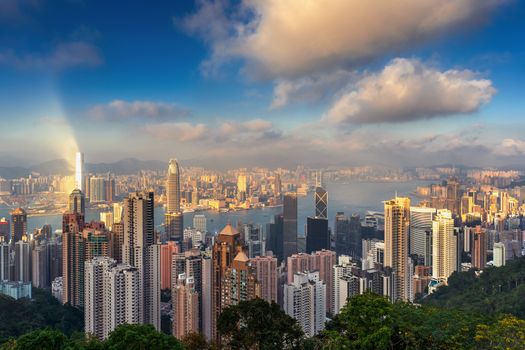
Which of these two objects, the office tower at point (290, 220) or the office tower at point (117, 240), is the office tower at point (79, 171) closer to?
the office tower at point (117, 240)

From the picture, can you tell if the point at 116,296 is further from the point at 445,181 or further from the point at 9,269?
the point at 445,181

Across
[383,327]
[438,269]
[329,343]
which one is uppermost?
[383,327]

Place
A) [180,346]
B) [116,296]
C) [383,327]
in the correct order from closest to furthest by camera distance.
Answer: [383,327] → [180,346] → [116,296]

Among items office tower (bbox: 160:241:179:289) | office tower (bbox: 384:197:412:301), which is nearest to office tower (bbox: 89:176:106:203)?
office tower (bbox: 160:241:179:289)

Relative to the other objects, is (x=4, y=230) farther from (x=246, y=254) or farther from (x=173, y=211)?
(x=246, y=254)

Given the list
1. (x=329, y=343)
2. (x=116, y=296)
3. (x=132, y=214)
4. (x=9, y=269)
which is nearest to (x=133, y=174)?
(x=132, y=214)

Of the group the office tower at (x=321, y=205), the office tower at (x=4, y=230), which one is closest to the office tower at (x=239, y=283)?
the office tower at (x=321, y=205)

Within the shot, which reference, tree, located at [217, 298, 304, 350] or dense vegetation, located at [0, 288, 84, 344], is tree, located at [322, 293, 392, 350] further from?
dense vegetation, located at [0, 288, 84, 344]

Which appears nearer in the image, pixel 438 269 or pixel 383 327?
pixel 383 327
